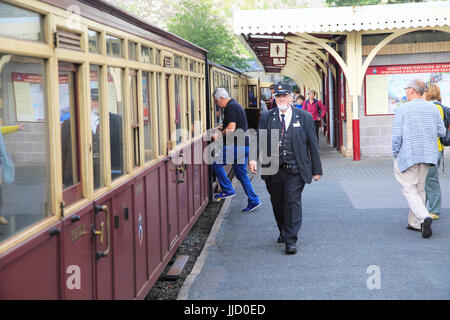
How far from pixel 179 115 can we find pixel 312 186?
14.5ft

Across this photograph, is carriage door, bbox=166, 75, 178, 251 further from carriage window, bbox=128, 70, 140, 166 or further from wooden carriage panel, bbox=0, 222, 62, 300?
wooden carriage panel, bbox=0, 222, 62, 300

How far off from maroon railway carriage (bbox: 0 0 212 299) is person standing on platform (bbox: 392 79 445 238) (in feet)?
7.94

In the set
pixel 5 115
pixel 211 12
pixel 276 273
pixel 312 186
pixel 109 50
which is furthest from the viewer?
pixel 211 12

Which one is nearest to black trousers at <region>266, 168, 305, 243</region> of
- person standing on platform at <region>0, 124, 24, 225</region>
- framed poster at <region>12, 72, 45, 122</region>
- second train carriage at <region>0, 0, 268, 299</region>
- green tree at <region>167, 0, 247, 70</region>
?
second train carriage at <region>0, 0, 268, 299</region>

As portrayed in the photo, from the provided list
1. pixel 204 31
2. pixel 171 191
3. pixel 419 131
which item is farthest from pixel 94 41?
pixel 204 31

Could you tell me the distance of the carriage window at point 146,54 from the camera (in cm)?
539

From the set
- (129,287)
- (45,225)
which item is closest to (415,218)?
(129,287)

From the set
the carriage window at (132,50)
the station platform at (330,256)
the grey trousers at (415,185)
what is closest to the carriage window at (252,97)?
the station platform at (330,256)

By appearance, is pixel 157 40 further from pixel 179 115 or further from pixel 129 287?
pixel 129 287

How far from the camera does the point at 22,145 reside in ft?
9.88

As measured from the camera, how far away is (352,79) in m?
14.4

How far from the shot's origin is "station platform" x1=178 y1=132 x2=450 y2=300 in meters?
5.32

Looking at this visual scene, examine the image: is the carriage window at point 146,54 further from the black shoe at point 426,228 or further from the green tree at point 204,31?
the green tree at point 204,31

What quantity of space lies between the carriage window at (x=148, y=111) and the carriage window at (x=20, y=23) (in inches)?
91.6
